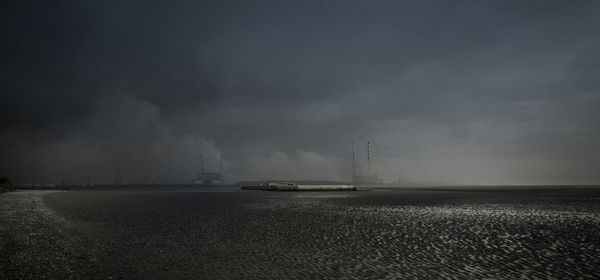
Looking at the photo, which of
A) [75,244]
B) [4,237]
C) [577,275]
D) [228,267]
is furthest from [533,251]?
[4,237]

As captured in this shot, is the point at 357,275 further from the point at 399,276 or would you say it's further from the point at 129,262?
the point at 129,262

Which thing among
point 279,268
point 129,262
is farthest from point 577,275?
point 129,262

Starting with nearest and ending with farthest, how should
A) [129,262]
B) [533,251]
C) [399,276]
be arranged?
[399,276] < [129,262] < [533,251]

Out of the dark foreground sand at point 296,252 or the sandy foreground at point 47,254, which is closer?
the sandy foreground at point 47,254

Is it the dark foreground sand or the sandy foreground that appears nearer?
the sandy foreground

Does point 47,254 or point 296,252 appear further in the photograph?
point 296,252

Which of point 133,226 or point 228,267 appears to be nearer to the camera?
point 228,267

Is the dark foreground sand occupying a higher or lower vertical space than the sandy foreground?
lower

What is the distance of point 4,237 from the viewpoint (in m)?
28.4

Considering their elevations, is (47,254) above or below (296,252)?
above

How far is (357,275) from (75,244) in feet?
65.0

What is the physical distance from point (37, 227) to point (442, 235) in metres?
36.8

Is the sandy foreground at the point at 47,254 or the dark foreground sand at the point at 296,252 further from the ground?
the sandy foreground at the point at 47,254

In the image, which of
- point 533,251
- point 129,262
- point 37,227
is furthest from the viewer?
point 37,227
